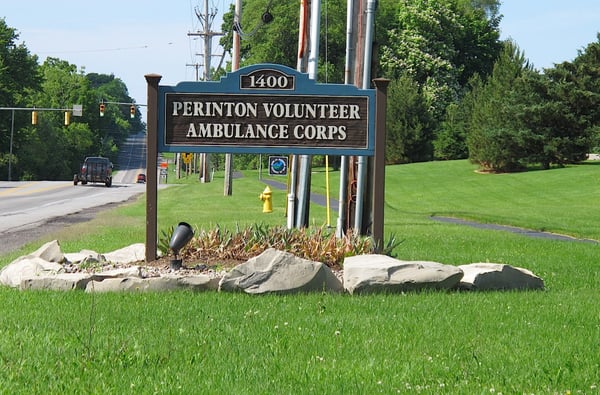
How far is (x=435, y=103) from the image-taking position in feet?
277

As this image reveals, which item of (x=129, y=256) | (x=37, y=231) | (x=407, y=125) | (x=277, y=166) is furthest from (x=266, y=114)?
(x=407, y=125)

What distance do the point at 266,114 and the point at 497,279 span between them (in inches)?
130

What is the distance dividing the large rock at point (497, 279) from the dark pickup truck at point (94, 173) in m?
56.9

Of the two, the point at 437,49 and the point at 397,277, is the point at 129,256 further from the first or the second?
the point at 437,49

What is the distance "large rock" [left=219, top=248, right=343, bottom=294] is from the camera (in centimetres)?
936

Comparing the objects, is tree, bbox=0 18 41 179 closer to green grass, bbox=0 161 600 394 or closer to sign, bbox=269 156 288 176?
sign, bbox=269 156 288 176

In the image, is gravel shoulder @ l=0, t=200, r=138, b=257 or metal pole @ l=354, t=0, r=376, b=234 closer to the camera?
metal pole @ l=354, t=0, r=376, b=234

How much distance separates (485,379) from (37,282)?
17.7 feet

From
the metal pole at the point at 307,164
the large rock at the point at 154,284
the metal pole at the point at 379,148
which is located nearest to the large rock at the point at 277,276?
the large rock at the point at 154,284

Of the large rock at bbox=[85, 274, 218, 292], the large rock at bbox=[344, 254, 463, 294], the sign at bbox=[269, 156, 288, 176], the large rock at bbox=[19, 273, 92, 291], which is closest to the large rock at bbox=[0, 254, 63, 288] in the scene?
the large rock at bbox=[19, 273, 92, 291]

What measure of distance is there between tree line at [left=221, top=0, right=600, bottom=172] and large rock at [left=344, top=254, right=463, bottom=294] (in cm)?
3259

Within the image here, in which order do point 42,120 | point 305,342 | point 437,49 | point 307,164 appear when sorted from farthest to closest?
point 42,120 < point 437,49 < point 307,164 < point 305,342

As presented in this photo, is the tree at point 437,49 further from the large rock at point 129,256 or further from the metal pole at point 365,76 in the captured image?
the large rock at point 129,256

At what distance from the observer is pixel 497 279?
10102 mm
